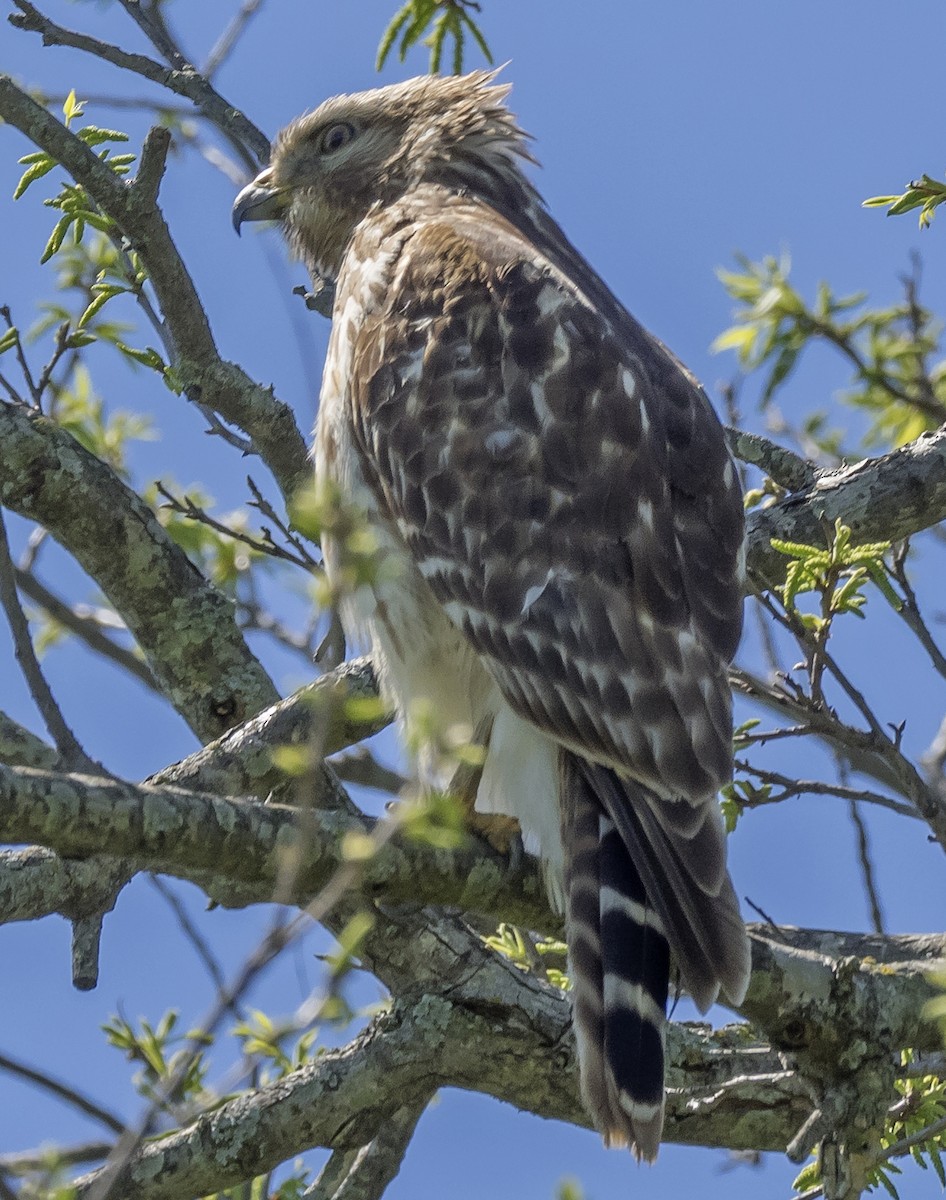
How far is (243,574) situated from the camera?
5.16m

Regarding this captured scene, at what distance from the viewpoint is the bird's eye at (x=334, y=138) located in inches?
202

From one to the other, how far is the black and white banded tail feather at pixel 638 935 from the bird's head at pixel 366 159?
2.38 meters

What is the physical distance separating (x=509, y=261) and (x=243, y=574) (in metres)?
1.57

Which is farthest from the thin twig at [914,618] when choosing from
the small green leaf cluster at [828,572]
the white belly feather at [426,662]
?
the white belly feather at [426,662]

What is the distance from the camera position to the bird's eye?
5.13 m

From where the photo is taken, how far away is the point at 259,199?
5.08 meters

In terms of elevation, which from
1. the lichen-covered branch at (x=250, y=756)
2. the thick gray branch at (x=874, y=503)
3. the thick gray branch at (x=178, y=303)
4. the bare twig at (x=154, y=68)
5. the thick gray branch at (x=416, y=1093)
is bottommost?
the thick gray branch at (x=416, y=1093)

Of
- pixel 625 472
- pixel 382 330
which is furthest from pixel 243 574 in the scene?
pixel 625 472

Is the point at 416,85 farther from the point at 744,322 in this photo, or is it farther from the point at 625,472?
the point at 625,472

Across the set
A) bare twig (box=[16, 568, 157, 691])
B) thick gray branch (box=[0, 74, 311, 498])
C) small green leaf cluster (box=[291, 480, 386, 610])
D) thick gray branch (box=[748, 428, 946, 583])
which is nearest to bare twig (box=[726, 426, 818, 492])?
thick gray branch (box=[748, 428, 946, 583])

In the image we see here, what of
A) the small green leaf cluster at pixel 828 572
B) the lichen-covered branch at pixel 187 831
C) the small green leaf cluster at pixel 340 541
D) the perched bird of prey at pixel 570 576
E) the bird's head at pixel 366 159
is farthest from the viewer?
Answer: the bird's head at pixel 366 159

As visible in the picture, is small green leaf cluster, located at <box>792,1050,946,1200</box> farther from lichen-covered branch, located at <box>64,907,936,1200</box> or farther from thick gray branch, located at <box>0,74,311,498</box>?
thick gray branch, located at <box>0,74,311,498</box>

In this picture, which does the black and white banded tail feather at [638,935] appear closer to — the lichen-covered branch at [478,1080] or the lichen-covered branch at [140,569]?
the lichen-covered branch at [478,1080]

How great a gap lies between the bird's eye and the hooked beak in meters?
0.19
